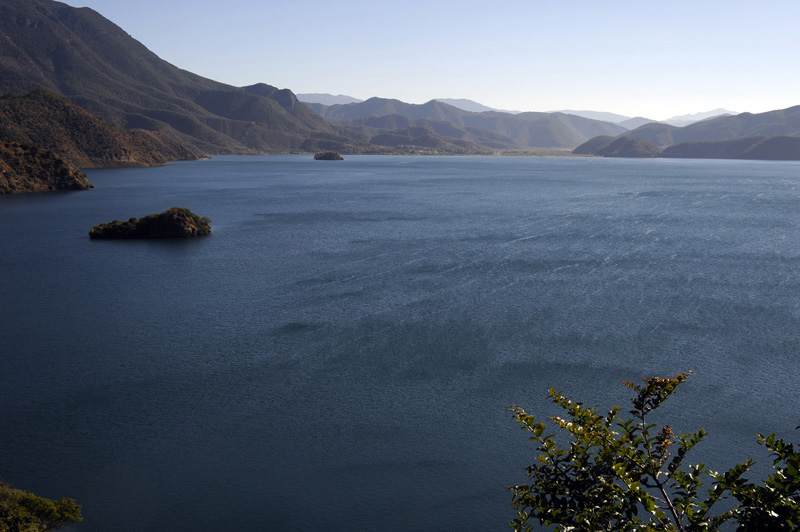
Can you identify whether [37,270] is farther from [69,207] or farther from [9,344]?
[69,207]

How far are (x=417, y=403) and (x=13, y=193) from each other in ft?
307

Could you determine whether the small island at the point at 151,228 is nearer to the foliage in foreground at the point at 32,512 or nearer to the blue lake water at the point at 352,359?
the blue lake water at the point at 352,359

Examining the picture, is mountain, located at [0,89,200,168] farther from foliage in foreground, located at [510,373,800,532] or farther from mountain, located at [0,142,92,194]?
foliage in foreground, located at [510,373,800,532]

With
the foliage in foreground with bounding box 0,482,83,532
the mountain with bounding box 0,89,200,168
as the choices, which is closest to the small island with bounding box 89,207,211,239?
the foliage in foreground with bounding box 0,482,83,532

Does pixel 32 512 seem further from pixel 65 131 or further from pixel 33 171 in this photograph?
pixel 65 131

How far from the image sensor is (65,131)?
137 metres

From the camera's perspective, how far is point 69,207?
7988 centimetres

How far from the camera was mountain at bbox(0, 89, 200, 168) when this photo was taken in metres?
125

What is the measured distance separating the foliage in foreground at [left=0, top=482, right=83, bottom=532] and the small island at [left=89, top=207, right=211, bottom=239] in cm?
4504

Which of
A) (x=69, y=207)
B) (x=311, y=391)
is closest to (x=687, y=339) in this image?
(x=311, y=391)

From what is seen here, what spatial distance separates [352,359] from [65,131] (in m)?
137

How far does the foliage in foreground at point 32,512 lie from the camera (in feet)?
49.8

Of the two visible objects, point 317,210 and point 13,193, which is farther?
point 13,193

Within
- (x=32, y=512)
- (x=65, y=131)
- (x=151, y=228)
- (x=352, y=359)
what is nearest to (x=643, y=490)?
(x=32, y=512)
